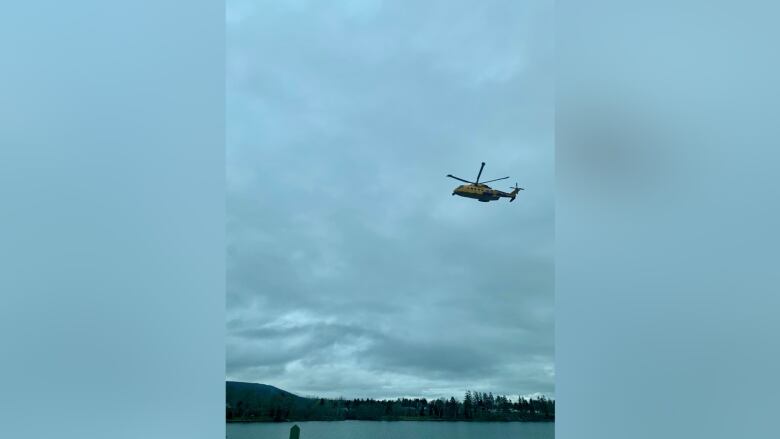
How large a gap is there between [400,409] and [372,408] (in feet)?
1.49

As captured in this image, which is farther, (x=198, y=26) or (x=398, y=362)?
(x=398, y=362)

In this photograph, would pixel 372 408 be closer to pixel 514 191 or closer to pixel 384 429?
pixel 384 429

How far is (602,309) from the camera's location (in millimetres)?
1930

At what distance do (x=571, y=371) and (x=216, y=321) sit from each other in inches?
45.4

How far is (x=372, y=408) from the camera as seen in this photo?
32.1 feet

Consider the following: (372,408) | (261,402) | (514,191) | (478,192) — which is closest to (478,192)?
(478,192)

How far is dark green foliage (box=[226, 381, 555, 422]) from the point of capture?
339 inches

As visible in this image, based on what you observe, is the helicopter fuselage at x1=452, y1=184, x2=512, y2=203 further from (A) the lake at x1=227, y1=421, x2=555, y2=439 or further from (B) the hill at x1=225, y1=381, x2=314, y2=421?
(B) the hill at x1=225, y1=381, x2=314, y2=421

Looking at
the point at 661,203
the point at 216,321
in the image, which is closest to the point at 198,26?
the point at 216,321

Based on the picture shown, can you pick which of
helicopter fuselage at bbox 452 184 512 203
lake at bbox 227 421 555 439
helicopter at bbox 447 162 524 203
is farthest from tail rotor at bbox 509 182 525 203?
lake at bbox 227 421 555 439

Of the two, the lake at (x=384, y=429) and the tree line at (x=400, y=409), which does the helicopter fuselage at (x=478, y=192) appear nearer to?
the tree line at (x=400, y=409)

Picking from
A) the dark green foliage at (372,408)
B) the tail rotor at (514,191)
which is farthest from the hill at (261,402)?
the tail rotor at (514,191)

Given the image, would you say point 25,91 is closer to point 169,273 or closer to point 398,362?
point 169,273

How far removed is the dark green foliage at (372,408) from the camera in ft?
28.2
